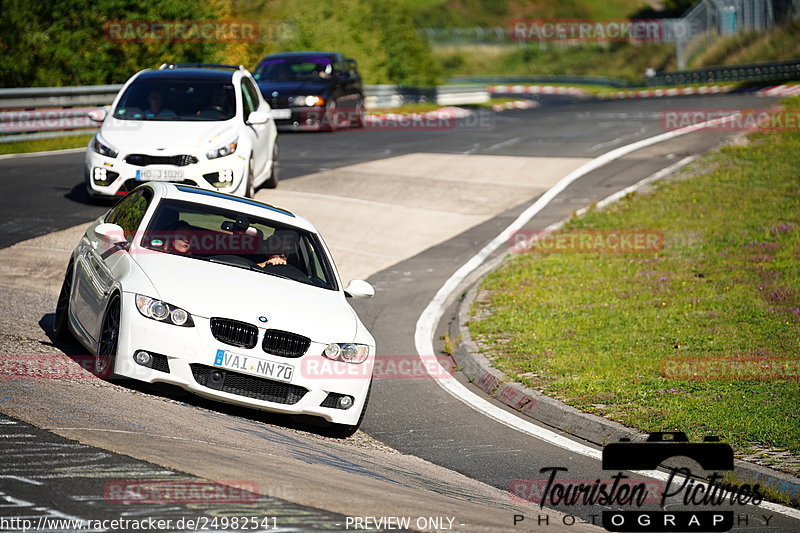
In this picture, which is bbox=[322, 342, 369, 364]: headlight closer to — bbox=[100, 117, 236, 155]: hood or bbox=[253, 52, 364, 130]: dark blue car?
bbox=[100, 117, 236, 155]: hood

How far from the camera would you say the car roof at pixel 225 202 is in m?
9.67

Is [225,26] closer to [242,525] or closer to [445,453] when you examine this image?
[445,453]

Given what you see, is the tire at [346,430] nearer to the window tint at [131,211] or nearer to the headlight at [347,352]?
the headlight at [347,352]

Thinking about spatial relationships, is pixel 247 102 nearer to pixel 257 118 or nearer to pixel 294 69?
pixel 257 118

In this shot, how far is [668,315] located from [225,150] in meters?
6.53

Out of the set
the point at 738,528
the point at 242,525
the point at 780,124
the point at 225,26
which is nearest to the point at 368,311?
the point at 738,528

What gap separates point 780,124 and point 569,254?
13896 millimetres

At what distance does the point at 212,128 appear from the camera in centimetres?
1538

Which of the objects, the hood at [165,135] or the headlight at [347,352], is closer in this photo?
the headlight at [347,352]

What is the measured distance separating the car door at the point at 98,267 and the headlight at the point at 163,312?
555 mm

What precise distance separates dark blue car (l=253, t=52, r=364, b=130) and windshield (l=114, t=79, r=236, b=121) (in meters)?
10.9

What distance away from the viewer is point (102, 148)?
49.6 ft

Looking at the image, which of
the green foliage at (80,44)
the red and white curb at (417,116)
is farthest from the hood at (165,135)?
the red and white curb at (417,116)

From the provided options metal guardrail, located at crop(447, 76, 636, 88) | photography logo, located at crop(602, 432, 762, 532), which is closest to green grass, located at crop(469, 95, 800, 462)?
photography logo, located at crop(602, 432, 762, 532)
